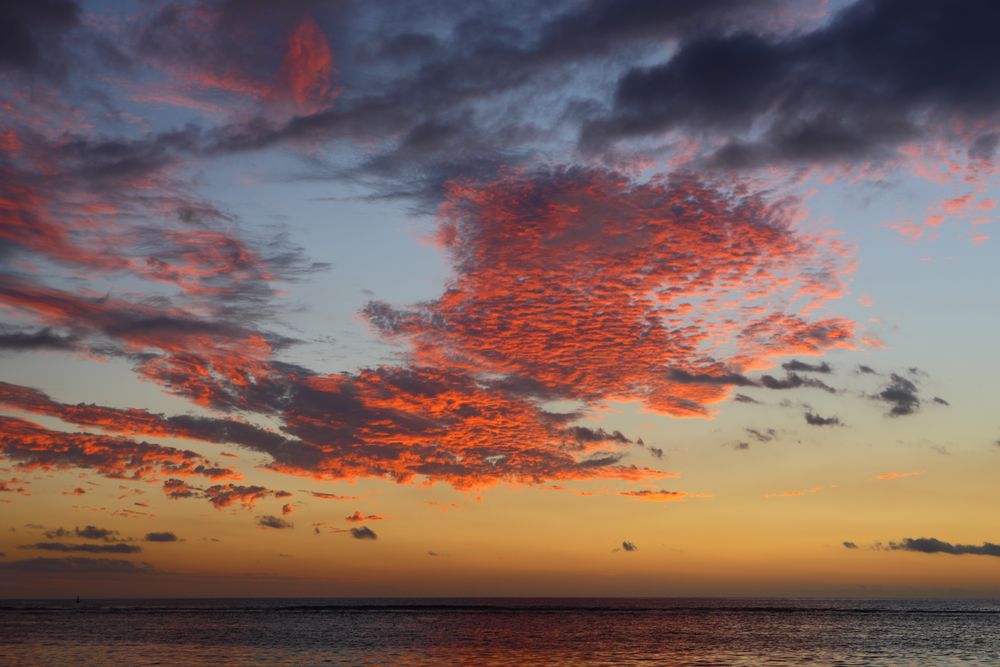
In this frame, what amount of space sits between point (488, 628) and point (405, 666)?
2695 inches

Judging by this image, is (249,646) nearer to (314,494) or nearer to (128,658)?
(128,658)

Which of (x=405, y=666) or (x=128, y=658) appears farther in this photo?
(x=128, y=658)

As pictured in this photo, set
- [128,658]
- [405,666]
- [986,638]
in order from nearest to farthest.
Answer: [405,666] → [128,658] → [986,638]

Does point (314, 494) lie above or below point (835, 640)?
above

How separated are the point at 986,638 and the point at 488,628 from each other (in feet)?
235

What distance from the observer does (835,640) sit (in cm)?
10781

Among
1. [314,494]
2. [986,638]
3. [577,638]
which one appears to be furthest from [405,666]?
[986,638]

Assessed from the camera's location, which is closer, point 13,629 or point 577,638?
point 577,638

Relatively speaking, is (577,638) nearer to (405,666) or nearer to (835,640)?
(835,640)

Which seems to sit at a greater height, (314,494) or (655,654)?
(314,494)

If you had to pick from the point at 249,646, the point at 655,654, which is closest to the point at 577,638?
the point at 655,654

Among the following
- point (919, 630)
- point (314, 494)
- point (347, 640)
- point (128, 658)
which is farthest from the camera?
point (919, 630)

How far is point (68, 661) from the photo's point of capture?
237ft

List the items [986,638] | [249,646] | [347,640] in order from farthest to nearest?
[986,638], [347,640], [249,646]
